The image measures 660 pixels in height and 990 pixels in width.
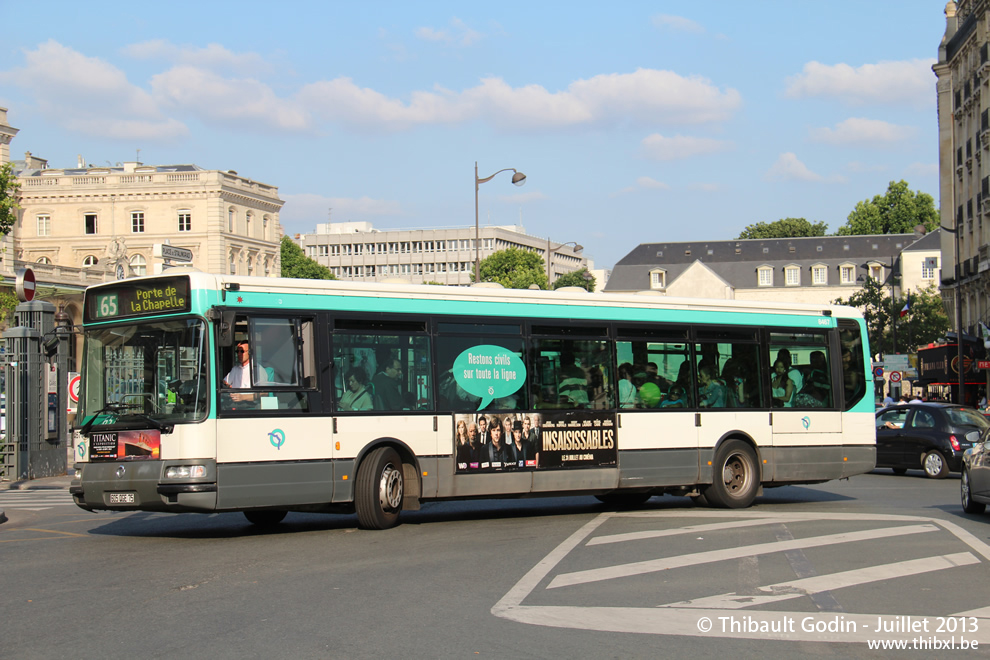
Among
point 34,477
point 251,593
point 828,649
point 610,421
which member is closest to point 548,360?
point 610,421

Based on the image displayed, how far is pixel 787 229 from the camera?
14012 centimetres

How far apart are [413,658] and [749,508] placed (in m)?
10.1

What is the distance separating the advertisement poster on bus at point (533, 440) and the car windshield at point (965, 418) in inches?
426

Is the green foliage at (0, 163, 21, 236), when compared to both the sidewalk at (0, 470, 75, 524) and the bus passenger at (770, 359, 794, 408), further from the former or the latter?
the bus passenger at (770, 359, 794, 408)

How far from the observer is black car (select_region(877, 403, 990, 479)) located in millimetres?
21625

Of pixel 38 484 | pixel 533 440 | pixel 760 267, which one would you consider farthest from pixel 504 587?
pixel 760 267

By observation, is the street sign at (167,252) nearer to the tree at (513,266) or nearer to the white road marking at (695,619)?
the white road marking at (695,619)

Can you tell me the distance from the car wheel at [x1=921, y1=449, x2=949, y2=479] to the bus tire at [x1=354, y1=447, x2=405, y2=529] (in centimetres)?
1344

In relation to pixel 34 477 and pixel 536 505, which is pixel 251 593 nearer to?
pixel 536 505

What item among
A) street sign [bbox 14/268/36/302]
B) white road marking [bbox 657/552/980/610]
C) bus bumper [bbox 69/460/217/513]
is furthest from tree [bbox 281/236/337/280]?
white road marking [bbox 657/552/980/610]

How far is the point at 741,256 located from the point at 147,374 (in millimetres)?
127144

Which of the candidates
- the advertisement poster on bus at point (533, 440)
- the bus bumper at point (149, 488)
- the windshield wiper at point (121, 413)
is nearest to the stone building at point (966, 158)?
the advertisement poster on bus at point (533, 440)

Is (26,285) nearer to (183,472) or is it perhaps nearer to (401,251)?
(183,472)

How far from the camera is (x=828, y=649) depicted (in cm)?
659
